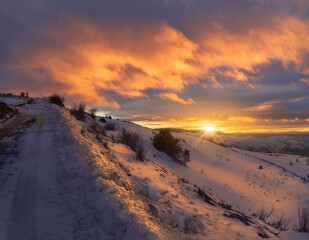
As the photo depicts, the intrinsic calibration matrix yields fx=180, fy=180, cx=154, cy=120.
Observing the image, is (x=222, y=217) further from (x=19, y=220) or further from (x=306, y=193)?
(x=306, y=193)

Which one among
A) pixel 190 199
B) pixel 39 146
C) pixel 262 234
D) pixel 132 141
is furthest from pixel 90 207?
pixel 132 141

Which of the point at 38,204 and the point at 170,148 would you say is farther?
the point at 170,148

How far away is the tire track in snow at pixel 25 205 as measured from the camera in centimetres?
220

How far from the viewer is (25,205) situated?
274cm

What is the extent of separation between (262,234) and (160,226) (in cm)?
168

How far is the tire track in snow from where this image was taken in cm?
220

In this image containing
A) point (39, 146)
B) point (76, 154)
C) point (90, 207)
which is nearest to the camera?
point (90, 207)

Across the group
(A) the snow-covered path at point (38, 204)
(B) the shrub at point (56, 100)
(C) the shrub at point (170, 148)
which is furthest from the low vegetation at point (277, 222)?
(B) the shrub at point (56, 100)

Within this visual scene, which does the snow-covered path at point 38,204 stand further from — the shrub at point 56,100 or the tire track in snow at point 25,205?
the shrub at point 56,100

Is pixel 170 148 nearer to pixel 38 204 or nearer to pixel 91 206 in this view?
pixel 91 206

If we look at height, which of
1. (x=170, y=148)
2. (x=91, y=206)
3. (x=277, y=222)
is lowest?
(x=277, y=222)

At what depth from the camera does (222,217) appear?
3260 millimetres

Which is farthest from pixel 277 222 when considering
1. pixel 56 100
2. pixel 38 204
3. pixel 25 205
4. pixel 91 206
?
pixel 56 100

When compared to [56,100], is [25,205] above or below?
below
